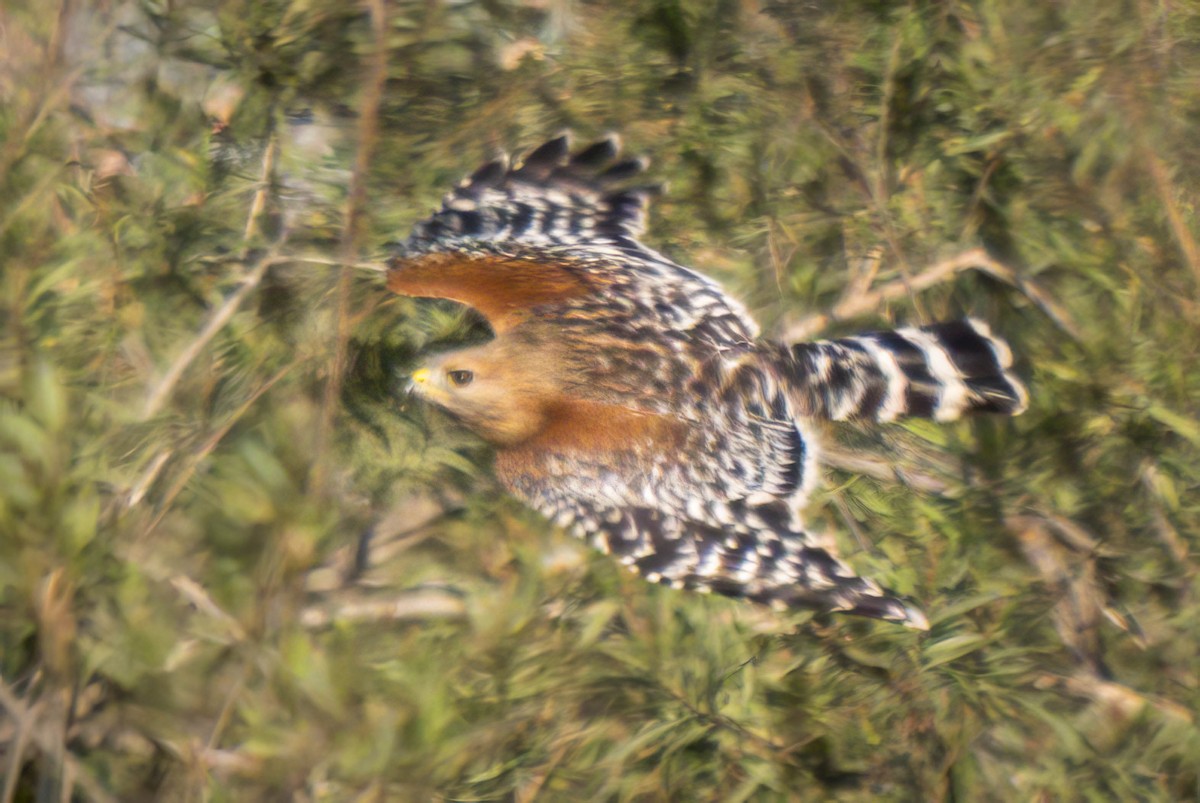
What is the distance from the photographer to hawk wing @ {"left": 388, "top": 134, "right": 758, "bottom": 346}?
2.16 meters

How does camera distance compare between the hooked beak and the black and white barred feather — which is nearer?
the black and white barred feather

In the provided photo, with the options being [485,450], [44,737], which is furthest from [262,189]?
[44,737]

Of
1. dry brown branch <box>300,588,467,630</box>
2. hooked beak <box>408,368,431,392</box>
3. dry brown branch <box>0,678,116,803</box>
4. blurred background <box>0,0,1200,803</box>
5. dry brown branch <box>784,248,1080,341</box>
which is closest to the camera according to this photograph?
dry brown branch <box>0,678,116,803</box>

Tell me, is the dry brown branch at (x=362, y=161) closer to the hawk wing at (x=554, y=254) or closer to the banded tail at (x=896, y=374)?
the hawk wing at (x=554, y=254)

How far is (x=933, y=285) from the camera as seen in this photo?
2.58 meters

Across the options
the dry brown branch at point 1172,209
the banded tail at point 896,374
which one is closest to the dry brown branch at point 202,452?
the banded tail at point 896,374

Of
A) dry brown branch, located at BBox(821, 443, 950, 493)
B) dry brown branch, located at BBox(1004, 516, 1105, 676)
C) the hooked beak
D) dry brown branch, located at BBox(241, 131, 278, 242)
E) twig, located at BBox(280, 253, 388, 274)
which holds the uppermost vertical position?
dry brown branch, located at BBox(241, 131, 278, 242)

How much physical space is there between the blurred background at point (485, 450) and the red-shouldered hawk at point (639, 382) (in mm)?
165

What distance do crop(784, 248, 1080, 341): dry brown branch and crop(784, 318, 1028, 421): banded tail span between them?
216 millimetres

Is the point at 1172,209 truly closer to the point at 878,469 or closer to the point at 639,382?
the point at 878,469

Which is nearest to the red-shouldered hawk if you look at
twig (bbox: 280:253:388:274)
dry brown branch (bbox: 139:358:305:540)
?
twig (bbox: 280:253:388:274)

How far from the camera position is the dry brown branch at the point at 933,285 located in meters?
2.53

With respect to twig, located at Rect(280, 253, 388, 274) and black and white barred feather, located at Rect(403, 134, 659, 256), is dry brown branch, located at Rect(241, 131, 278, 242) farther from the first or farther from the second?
black and white barred feather, located at Rect(403, 134, 659, 256)

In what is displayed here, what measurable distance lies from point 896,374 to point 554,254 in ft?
3.01
